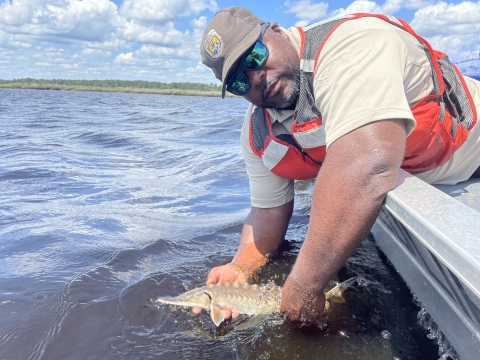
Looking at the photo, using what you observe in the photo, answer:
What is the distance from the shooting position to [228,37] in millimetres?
2834

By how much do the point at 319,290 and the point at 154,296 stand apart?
181 cm

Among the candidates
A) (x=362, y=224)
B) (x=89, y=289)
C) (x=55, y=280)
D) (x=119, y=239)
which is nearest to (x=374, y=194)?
(x=362, y=224)

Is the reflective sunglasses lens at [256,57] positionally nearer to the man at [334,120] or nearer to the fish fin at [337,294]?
the man at [334,120]

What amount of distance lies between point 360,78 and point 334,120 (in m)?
0.24

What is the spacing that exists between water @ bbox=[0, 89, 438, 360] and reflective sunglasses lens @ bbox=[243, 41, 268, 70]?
1.67 metres

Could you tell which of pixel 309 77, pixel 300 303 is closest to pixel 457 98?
pixel 309 77

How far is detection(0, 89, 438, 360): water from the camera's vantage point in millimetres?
3111

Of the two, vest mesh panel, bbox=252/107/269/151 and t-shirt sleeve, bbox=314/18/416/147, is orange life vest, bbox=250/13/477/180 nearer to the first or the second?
vest mesh panel, bbox=252/107/269/151

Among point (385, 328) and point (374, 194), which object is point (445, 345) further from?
point (374, 194)

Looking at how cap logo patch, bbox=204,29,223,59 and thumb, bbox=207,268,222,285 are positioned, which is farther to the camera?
thumb, bbox=207,268,222,285

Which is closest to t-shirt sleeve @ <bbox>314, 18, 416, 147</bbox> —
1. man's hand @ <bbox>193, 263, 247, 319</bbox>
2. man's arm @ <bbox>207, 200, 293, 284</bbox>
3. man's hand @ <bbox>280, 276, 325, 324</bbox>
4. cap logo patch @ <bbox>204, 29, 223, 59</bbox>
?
cap logo patch @ <bbox>204, 29, 223, 59</bbox>

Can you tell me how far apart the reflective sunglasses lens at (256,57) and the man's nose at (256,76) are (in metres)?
0.04

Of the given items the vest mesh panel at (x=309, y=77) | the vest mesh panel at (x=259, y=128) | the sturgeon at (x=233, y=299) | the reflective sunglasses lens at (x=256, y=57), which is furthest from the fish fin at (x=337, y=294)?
the reflective sunglasses lens at (x=256, y=57)

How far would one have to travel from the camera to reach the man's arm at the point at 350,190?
6.99 ft
